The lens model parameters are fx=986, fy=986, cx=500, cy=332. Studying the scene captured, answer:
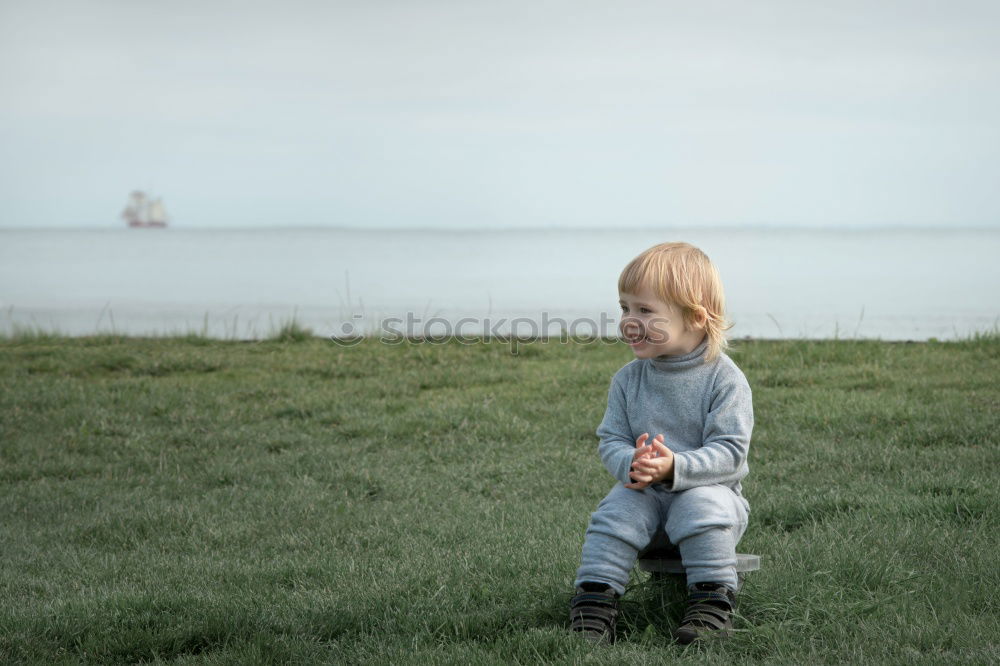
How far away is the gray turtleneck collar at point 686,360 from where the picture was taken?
3.69m

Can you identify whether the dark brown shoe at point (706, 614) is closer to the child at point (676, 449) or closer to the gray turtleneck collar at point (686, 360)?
the child at point (676, 449)

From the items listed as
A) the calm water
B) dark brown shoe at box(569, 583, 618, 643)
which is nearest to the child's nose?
dark brown shoe at box(569, 583, 618, 643)

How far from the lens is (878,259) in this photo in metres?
37.0

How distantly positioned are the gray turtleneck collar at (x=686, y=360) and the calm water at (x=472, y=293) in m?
9.36

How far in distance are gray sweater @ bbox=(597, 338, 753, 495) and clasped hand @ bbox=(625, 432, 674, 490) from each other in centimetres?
4

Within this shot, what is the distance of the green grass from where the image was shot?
12.1 feet

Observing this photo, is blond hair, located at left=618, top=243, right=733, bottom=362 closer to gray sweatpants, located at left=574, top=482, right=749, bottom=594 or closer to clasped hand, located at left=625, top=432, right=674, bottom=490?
clasped hand, located at left=625, top=432, right=674, bottom=490

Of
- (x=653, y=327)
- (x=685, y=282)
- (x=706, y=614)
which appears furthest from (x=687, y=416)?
(x=706, y=614)

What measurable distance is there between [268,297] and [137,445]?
1596 centimetres

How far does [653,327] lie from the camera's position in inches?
142

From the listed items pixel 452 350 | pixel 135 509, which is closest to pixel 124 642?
pixel 135 509

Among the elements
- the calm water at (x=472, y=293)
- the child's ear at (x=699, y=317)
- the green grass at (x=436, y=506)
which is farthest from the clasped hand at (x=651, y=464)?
the calm water at (x=472, y=293)

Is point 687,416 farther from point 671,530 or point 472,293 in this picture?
point 472,293

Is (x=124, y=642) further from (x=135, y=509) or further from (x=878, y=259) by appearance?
(x=878, y=259)
